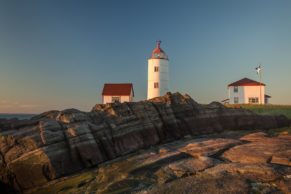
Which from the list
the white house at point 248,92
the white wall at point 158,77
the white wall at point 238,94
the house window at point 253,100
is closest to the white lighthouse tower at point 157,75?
the white wall at point 158,77

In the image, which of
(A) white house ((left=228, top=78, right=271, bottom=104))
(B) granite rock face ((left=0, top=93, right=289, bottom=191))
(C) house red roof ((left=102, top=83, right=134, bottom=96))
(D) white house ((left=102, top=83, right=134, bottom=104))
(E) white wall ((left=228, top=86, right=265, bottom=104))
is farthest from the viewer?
(E) white wall ((left=228, top=86, right=265, bottom=104))

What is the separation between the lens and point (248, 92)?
7306cm

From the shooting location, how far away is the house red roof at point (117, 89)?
224 ft

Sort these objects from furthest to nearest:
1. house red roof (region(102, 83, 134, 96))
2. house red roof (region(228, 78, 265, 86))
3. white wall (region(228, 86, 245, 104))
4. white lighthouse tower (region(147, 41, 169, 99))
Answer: white wall (region(228, 86, 245, 104)) < house red roof (region(228, 78, 265, 86)) < house red roof (region(102, 83, 134, 96)) < white lighthouse tower (region(147, 41, 169, 99))

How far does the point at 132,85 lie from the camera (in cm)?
7169

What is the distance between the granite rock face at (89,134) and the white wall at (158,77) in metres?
41.4

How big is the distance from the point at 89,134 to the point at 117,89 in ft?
173

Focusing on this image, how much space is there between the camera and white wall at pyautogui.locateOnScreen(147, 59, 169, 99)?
65.5 metres

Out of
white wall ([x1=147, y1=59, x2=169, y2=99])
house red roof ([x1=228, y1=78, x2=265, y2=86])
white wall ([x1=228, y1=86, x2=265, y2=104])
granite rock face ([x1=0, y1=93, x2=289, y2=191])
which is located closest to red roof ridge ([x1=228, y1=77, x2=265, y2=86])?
house red roof ([x1=228, y1=78, x2=265, y2=86])

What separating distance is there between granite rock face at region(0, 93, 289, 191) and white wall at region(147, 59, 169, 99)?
1632 inches

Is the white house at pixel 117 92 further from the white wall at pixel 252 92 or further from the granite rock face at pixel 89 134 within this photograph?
the granite rock face at pixel 89 134

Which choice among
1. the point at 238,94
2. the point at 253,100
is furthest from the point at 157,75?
the point at 253,100

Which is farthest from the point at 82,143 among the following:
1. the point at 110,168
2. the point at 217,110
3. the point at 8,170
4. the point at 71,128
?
the point at 217,110

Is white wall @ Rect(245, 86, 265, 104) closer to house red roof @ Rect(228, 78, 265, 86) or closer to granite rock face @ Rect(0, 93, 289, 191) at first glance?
house red roof @ Rect(228, 78, 265, 86)
